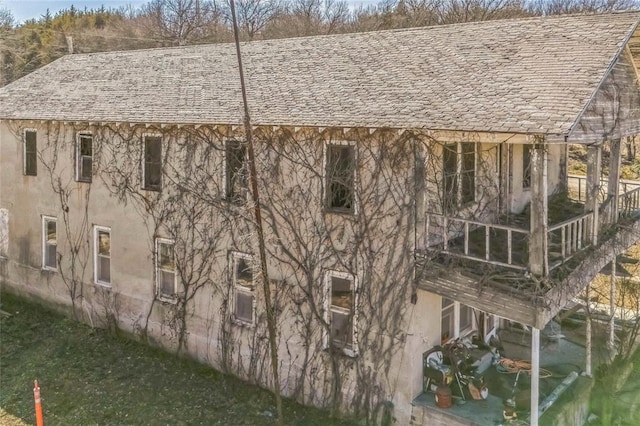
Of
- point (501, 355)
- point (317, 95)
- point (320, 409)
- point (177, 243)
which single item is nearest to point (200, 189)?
point (177, 243)

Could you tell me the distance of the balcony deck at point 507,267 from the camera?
8.73 m

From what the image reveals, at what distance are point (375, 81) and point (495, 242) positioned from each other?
4.30 metres

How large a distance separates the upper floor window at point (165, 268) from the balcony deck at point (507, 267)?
6993 millimetres

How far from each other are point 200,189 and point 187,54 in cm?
697

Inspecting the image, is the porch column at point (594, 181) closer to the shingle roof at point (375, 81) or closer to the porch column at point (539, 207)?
the shingle roof at point (375, 81)

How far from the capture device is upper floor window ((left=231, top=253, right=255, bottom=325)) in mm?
12773

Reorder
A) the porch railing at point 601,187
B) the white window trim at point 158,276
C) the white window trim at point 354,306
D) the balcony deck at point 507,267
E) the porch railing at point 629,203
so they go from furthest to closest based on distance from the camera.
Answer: the white window trim at point 158,276
the porch railing at point 629,203
the porch railing at point 601,187
the white window trim at point 354,306
the balcony deck at point 507,267

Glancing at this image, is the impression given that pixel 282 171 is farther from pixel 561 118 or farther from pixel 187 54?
pixel 187 54

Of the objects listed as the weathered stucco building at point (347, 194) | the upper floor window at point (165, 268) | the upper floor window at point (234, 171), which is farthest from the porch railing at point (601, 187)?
the upper floor window at point (165, 268)

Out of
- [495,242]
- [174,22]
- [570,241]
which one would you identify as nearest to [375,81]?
[495,242]

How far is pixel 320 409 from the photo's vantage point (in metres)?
11.6

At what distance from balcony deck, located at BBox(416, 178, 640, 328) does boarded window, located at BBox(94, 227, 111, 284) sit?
9701 mm

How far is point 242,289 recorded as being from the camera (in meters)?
12.9

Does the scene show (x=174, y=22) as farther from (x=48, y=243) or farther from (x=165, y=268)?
(x=165, y=268)
